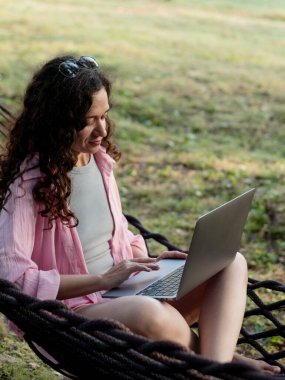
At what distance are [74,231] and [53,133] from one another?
0.30 meters

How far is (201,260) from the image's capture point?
7.30ft

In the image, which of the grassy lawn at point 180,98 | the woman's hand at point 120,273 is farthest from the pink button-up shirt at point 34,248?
the grassy lawn at point 180,98

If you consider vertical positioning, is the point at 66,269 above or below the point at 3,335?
above

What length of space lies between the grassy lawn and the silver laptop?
2.19 feet

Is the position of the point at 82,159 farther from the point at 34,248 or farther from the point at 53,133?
the point at 34,248

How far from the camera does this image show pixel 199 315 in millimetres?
2426

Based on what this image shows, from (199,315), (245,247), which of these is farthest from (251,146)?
(199,315)

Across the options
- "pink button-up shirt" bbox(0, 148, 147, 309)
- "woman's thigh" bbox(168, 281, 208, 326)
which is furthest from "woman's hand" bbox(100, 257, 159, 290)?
"woman's thigh" bbox(168, 281, 208, 326)

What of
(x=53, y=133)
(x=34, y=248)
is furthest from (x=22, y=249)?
(x=53, y=133)

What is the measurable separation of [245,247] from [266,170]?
1.30m

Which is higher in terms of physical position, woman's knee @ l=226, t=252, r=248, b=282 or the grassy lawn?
woman's knee @ l=226, t=252, r=248, b=282

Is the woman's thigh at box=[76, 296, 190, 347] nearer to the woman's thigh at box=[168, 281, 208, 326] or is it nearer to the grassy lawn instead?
the woman's thigh at box=[168, 281, 208, 326]

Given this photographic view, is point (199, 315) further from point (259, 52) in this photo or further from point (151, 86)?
point (259, 52)

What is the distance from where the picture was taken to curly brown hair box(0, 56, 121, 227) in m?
2.36
